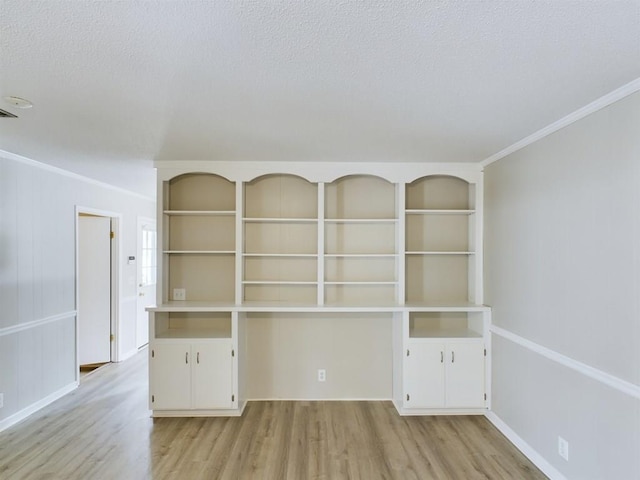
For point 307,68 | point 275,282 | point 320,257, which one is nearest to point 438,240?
point 320,257

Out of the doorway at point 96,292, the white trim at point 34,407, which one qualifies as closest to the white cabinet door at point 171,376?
the white trim at point 34,407

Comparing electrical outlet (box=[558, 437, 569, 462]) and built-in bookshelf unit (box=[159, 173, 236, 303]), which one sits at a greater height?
built-in bookshelf unit (box=[159, 173, 236, 303])

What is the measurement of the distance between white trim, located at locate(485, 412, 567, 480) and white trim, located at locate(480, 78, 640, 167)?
91.8 inches

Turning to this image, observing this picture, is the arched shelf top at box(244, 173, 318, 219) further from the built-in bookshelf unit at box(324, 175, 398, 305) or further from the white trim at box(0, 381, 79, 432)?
the white trim at box(0, 381, 79, 432)

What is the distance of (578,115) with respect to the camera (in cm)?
229

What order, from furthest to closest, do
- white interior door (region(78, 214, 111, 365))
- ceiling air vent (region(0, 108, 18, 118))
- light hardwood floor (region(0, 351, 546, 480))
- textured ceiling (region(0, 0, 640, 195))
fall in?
white interior door (region(78, 214, 111, 365)) < light hardwood floor (region(0, 351, 546, 480)) < ceiling air vent (region(0, 108, 18, 118)) < textured ceiling (region(0, 0, 640, 195))

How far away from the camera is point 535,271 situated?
2.76m

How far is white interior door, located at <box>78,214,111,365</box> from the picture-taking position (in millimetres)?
5055

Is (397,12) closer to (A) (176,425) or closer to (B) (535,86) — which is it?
(B) (535,86)

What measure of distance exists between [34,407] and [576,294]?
475 cm

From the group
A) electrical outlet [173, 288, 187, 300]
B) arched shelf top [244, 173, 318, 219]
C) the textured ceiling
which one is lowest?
electrical outlet [173, 288, 187, 300]

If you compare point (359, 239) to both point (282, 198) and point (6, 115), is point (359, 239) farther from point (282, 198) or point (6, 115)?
point (6, 115)

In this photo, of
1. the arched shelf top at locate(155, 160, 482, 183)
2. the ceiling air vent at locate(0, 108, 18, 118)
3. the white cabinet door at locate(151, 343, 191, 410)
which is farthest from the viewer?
the arched shelf top at locate(155, 160, 482, 183)

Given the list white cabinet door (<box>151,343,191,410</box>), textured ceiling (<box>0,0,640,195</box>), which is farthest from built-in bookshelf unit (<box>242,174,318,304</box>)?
textured ceiling (<box>0,0,640,195</box>)
